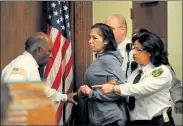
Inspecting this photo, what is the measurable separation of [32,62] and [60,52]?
3.32 ft

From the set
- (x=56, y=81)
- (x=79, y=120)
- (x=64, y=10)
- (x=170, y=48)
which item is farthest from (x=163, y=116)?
(x=170, y=48)

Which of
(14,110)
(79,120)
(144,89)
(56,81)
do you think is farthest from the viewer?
(56,81)

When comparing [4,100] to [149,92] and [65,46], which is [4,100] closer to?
[149,92]

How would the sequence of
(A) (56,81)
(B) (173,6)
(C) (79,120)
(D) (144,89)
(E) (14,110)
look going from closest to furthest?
(E) (14,110) → (D) (144,89) → (C) (79,120) → (A) (56,81) → (B) (173,6)

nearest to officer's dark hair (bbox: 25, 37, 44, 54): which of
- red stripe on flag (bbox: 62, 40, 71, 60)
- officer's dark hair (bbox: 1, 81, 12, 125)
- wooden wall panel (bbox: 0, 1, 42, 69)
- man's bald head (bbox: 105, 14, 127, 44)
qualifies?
wooden wall panel (bbox: 0, 1, 42, 69)

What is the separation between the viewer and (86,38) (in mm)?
3787

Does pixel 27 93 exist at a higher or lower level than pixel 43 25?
lower

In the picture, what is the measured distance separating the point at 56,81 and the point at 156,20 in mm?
1665

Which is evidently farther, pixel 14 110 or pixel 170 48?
pixel 170 48

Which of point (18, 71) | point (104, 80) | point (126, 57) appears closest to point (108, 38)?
point (104, 80)

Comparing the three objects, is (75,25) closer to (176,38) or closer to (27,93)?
(176,38)

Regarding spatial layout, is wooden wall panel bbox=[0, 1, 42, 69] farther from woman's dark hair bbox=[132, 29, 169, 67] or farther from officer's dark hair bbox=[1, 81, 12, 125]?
officer's dark hair bbox=[1, 81, 12, 125]

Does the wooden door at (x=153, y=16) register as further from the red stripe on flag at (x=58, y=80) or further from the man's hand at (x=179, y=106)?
the man's hand at (x=179, y=106)

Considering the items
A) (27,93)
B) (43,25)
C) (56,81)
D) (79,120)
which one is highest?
(43,25)
